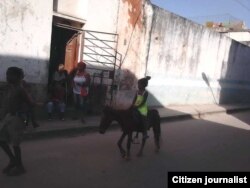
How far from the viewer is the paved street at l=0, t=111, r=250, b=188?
552 cm

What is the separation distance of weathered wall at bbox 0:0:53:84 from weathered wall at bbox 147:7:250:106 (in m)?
5.67

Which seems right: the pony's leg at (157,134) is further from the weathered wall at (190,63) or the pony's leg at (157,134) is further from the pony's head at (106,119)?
the weathered wall at (190,63)

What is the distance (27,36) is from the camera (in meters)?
9.46

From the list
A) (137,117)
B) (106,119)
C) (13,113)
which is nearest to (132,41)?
(137,117)

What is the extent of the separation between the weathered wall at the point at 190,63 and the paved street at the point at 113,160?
5.47 metres

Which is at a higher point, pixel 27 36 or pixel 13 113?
pixel 27 36

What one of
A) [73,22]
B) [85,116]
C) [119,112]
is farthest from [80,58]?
[119,112]

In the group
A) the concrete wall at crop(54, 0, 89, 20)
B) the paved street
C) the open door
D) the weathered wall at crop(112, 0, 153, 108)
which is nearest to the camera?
the paved street

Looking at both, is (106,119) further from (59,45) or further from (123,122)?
(59,45)

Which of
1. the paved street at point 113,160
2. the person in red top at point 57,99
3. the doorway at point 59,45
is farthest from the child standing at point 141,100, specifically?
the doorway at point 59,45

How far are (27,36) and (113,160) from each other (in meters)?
4.47

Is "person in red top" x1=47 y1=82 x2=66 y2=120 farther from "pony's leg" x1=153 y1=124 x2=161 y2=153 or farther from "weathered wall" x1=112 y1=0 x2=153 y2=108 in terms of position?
"weathered wall" x1=112 y1=0 x2=153 y2=108

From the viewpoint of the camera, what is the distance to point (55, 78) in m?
10.3

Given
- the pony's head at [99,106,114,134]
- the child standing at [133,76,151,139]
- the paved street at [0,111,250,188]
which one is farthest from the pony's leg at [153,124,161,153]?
the pony's head at [99,106,114,134]
